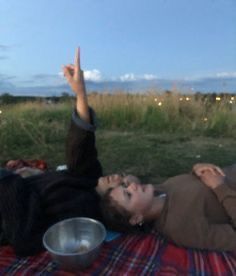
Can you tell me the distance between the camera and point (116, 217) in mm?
2703

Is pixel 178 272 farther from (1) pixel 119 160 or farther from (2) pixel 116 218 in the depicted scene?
(1) pixel 119 160

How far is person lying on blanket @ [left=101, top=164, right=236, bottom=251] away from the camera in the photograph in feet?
8.50

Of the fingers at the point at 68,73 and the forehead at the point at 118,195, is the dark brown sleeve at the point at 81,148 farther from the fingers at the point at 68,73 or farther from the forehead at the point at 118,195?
the forehead at the point at 118,195

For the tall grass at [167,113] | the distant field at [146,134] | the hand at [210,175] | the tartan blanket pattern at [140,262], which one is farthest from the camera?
the tall grass at [167,113]

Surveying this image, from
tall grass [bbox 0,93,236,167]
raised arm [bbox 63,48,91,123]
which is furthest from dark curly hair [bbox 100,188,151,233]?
tall grass [bbox 0,93,236,167]

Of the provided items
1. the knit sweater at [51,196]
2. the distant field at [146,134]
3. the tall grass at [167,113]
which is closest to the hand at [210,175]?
the knit sweater at [51,196]

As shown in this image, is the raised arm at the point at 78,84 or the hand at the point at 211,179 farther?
the raised arm at the point at 78,84

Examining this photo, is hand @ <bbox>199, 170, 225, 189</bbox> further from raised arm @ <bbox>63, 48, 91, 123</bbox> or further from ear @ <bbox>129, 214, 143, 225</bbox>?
raised arm @ <bbox>63, 48, 91, 123</bbox>

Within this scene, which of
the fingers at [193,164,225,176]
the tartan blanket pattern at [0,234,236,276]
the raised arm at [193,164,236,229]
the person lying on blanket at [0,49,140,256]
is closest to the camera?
the tartan blanket pattern at [0,234,236,276]

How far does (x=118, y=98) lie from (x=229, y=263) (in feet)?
25.7

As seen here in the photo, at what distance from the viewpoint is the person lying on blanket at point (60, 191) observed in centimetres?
248

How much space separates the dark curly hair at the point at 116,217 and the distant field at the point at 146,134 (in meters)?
1.88

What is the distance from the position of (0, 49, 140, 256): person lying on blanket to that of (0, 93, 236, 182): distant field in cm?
170

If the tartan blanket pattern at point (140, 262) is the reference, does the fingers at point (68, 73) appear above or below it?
above
